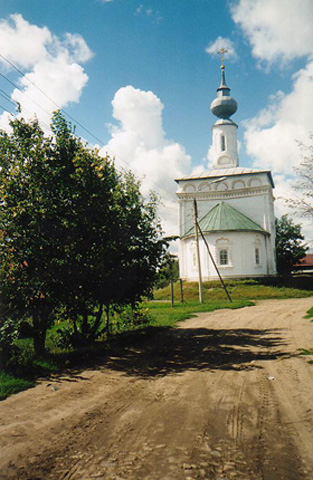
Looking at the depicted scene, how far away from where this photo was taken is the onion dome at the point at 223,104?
44.8 m

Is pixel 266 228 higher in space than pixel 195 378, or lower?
higher

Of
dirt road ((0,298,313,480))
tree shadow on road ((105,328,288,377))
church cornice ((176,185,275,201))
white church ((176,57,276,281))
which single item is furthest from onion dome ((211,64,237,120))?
dirt road ((0,298,313,480))

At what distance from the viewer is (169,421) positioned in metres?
4.50

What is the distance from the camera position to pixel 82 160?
884cm

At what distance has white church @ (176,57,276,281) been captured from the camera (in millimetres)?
33844

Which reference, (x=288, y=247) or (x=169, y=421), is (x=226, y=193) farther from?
(x=169, y=421)

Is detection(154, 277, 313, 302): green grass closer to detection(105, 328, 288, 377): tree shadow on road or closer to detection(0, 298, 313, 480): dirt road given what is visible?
detection(105, 328, 288, 377): tree shadow on road

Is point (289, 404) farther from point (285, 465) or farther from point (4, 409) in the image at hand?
point (4, 409)

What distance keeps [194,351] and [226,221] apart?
87.6 ft

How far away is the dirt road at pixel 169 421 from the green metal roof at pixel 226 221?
26127mm

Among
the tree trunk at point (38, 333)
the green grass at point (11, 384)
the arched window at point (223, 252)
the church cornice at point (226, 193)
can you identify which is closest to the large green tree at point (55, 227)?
the tree trunk at point (38, 333)

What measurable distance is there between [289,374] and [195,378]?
6.05 feet

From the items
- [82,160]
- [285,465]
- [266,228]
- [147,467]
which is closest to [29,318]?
[82,160]

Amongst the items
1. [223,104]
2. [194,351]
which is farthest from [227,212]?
[194,351]
